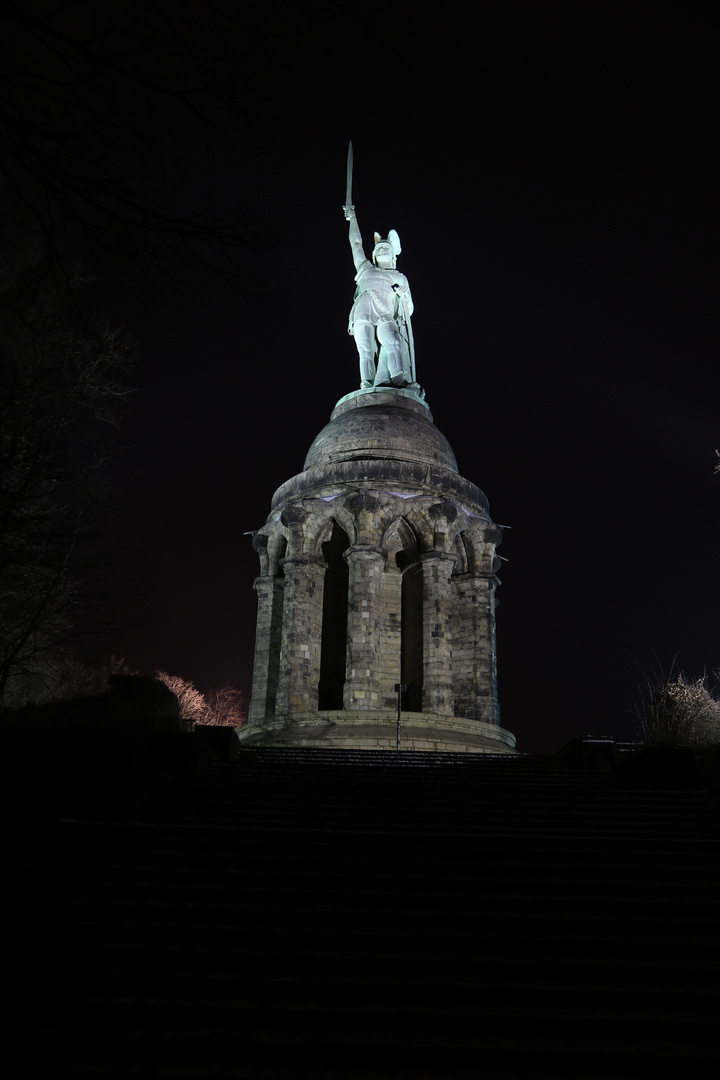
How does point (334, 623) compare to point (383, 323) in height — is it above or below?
below

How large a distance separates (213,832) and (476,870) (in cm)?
257

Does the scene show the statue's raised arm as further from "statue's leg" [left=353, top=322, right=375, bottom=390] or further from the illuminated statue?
"statue's leg" [left=353, top=322, right=375, bottom=390]

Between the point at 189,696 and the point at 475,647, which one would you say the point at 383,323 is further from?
the point at 189,696

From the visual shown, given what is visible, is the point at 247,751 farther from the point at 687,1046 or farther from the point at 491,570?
the point at 491,570

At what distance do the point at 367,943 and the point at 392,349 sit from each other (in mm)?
23022

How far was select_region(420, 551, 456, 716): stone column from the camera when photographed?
2067 centimetres

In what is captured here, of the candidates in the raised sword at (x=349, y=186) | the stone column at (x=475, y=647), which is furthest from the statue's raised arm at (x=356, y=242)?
the stone column at (x=475, y=647)

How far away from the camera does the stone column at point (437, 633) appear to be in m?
20.7

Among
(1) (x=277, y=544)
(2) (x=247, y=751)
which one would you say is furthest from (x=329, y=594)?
(2) (x=247, y=751)

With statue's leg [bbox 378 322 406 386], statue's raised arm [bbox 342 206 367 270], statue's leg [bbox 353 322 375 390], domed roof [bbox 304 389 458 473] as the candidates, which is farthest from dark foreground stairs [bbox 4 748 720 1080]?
statue's raised arm [bbox 342 206 367 270]

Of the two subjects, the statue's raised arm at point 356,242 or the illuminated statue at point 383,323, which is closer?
the illuminated statue at point 383,323

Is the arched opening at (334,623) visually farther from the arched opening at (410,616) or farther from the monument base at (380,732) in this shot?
the monument base at (380,732)

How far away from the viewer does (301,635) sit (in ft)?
71.3

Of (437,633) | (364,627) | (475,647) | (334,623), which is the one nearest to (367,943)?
(364,627)
